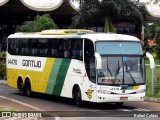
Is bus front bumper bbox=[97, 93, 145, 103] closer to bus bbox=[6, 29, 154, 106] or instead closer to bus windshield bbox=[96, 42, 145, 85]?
bus bbox=[6, 29, 154, 106]

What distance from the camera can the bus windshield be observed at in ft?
62.3

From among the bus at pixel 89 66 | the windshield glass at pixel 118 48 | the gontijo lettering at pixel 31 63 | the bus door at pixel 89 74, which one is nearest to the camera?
the bus at pixel 89 66

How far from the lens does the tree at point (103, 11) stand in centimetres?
3992

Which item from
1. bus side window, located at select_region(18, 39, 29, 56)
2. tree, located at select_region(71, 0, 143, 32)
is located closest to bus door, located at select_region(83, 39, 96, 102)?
bus side window, located at select_region(18, 39, 29, 56)

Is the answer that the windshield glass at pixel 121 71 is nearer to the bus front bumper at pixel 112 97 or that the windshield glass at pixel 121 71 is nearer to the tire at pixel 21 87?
the bus front bumper at pixel 112 97

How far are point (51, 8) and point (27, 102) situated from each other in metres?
35.1

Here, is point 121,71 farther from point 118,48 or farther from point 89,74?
point 89,74

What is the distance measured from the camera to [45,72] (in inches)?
906

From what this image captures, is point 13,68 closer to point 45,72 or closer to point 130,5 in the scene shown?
point 45,72

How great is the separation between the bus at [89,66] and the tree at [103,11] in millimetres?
16454

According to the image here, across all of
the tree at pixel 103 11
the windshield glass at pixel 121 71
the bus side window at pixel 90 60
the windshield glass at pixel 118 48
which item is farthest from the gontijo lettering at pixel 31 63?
the tree at pixel 103 11

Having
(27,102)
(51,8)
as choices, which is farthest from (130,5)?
(27,102)

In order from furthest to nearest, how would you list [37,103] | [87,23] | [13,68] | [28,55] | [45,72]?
[87,23]
[13,68]
[28,55]
[45,72]
[37,103]

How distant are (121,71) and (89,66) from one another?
4.04ft
